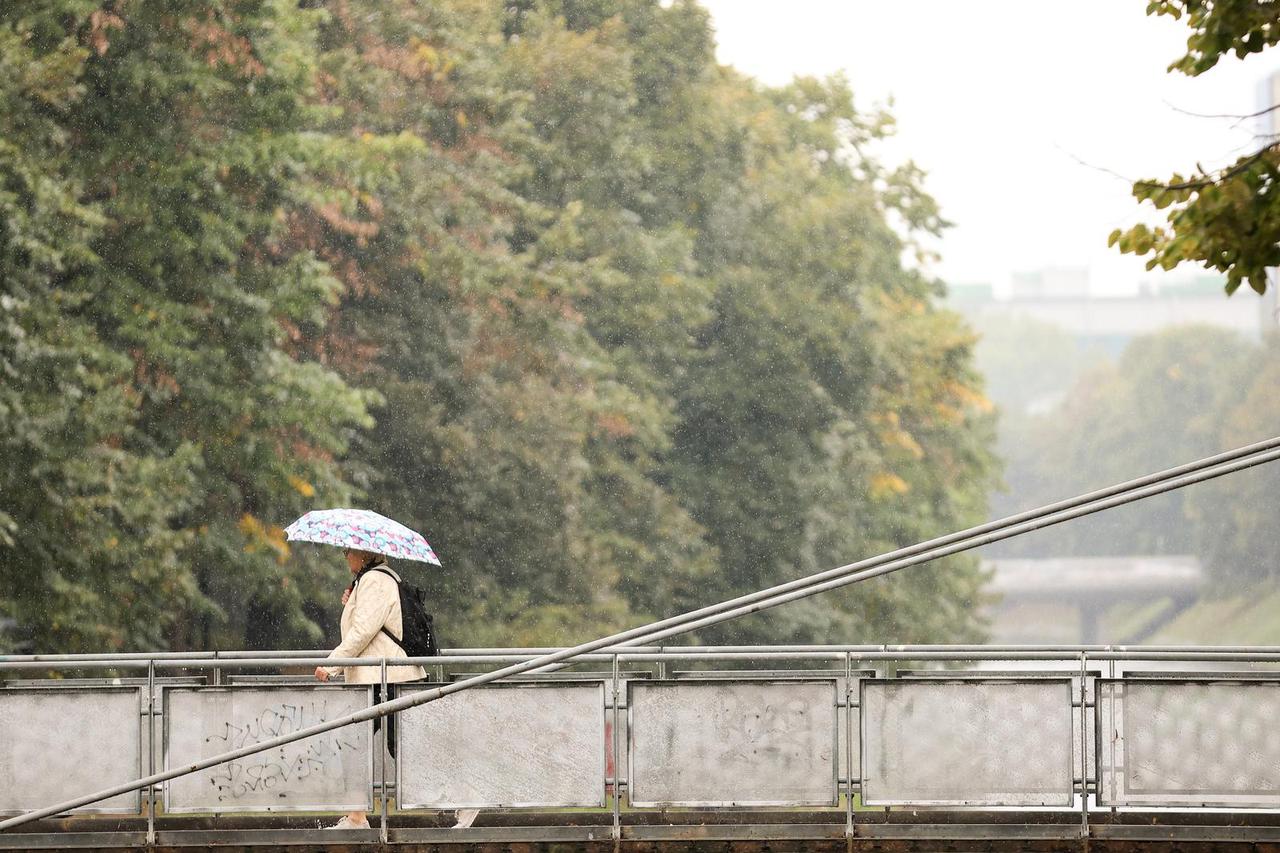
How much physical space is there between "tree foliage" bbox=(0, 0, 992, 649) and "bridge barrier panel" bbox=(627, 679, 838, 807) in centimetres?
1359

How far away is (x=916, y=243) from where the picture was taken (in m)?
41.3

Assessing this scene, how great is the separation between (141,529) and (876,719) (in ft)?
52.3

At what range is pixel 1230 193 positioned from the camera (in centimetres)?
948

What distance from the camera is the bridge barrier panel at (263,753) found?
951 cm

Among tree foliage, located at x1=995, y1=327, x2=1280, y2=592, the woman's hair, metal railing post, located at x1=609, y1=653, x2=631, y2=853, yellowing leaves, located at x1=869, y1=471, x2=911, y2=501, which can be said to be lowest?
metal railing post, located at x1=609, y1=653, x2=631, y2=853

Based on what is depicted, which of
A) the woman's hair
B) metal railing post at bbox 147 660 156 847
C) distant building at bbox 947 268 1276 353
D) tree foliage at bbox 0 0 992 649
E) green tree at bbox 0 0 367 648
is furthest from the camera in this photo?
distant building at bbox 947 268 1276 353

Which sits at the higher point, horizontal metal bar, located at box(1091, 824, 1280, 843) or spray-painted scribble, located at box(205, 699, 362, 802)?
spray-painted scribble, located at box(205, 699, 362, 802)

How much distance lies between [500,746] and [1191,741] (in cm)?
323

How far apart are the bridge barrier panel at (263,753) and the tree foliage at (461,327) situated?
41.1ft

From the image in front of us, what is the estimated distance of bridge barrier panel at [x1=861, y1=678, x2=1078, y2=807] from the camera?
9.40m

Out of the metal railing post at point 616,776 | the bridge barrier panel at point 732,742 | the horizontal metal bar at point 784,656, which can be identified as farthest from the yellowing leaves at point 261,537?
the bridge barrier panel at point 732,742

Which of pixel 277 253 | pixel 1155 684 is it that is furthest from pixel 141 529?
pixel 1155 684

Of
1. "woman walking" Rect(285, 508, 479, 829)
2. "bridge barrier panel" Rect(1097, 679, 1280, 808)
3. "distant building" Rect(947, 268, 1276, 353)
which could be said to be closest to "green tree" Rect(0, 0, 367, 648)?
"woman walking" Rect(285, 508, 479, 829)

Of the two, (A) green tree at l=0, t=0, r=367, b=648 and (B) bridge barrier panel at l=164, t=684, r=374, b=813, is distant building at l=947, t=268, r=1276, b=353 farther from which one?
(B) bridge barrier panel at l=164, t=684, r=374, b=813
